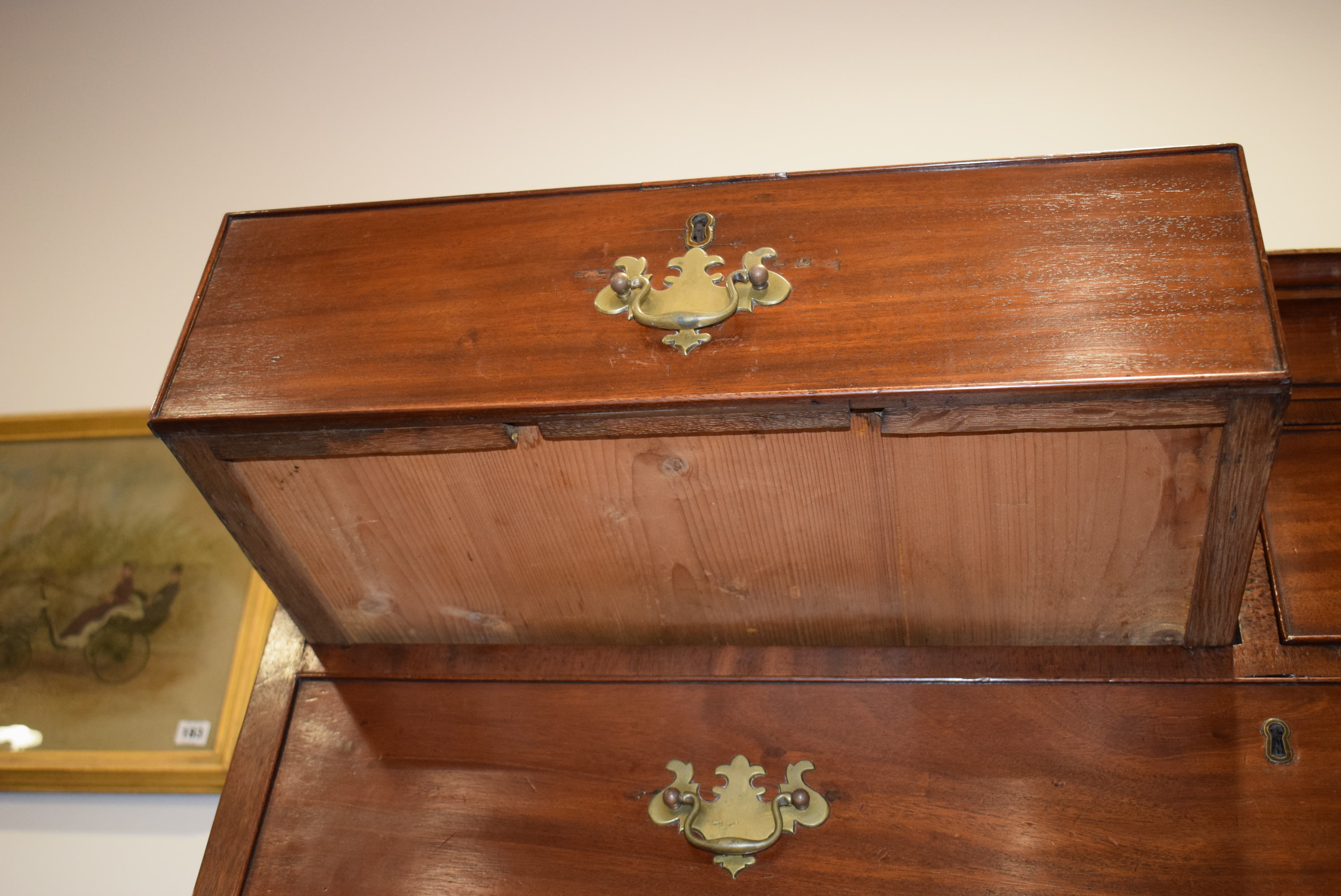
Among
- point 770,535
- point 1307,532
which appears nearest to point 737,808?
point 770,535

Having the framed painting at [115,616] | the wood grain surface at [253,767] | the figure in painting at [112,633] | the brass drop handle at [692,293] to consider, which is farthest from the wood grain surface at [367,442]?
the figure in painting at [112,633]

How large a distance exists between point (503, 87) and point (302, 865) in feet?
4.49

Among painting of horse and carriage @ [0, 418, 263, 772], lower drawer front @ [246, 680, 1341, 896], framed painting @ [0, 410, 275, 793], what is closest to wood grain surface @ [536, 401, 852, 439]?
lower drawer front @ [246, 680, 1341, 896]

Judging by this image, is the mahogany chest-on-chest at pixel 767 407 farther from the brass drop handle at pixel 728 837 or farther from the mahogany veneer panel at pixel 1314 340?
the mahogany veneer panel at pixel 1314 340

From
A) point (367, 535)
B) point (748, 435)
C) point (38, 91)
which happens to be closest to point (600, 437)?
point (748, 435)

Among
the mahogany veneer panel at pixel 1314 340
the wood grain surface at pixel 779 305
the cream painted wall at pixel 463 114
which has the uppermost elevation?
the cream painted wall at pixel 463 114

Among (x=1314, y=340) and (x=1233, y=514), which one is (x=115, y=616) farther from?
(x=1314, y=340)

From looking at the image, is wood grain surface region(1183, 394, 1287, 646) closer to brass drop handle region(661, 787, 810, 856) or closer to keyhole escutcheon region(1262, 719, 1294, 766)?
keyhole escutcheon region(1262, 719, 1294, 766)

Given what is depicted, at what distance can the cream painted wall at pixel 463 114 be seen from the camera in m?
1.60

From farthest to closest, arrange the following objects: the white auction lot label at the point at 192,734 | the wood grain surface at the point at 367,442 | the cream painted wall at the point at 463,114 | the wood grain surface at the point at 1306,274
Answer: the cream painted wall at the point at 463,114
the white auction lot label at the point at 192,734
the wood grain surface at the point at 1306,274
the wood grain surface at the point at 367,442

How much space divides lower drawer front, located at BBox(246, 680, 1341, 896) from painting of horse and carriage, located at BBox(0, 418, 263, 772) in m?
0.49

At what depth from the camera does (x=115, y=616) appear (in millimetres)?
1560

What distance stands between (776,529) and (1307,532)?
21.6 inches

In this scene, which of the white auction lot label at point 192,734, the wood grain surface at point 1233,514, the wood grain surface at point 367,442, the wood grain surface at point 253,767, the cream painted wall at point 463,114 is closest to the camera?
the wood grain surface at point 1233,514
